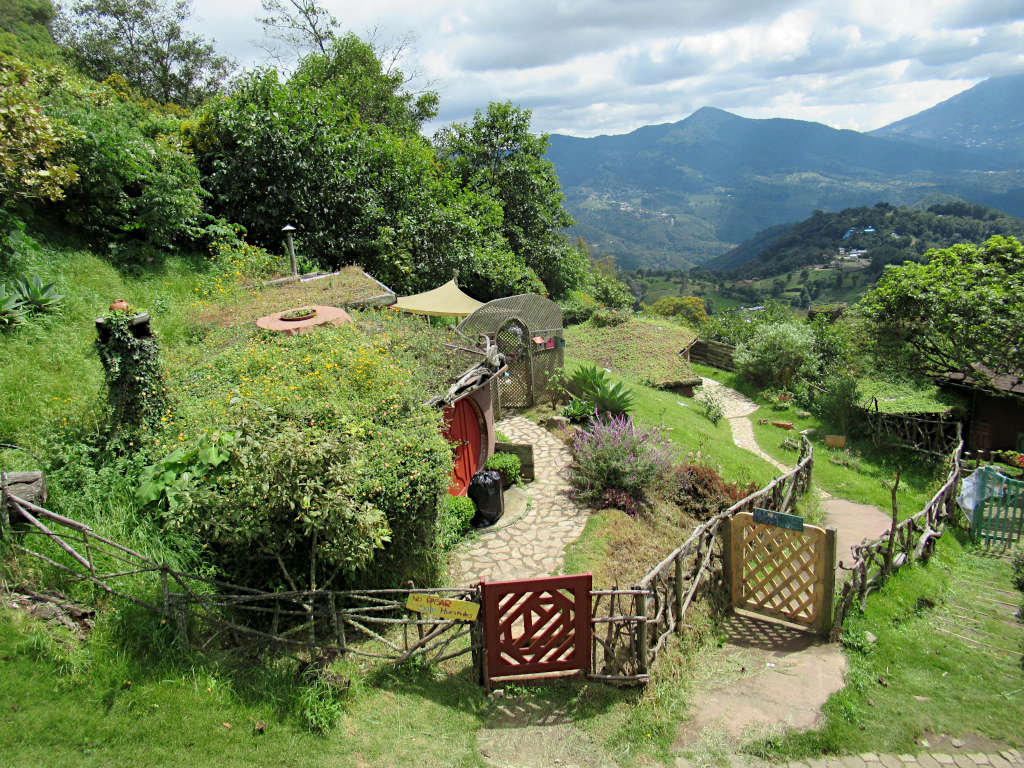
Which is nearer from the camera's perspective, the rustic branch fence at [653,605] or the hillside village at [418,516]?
the hillside village at [418,516]

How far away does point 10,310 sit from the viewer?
936 cm

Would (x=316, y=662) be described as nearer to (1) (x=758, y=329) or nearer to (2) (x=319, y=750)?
(2) (x=319, y=750)

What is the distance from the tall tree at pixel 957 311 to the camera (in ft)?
50.1

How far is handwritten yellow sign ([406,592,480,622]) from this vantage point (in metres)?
5.49

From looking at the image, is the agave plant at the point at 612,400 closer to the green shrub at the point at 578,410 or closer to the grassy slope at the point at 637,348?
the green shrub at the point at 578,410

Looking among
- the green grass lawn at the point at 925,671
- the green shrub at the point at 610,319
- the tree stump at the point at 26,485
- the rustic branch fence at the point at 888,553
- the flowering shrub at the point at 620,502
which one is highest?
the tree stump at the point at 26,485

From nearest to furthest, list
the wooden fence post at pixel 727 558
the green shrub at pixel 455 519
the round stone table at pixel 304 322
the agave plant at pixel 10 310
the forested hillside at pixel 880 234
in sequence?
the wooden fence post at pixel 727 558 → the green shrub at pixel 455 519 → the agave plant at pixel 10 310 → the round stone table at pixel 304 322 → the forested hillside at pixel 880 234

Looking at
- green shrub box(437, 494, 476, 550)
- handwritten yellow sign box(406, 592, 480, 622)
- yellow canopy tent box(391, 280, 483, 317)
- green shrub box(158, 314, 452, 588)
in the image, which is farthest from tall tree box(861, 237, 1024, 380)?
handwritten yellow sign box(406, 592, 480, 622)

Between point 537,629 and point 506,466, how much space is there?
184 inches

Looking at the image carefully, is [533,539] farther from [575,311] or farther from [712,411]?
[575,311]

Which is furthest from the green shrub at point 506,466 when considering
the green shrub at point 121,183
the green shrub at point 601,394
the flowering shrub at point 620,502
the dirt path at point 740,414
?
the green shrub at point 121,183

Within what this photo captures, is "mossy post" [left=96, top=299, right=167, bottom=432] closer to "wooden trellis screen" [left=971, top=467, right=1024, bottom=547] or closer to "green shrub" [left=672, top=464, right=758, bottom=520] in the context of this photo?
"green shrub" [left=672, top=464, right=758, bottom=520]

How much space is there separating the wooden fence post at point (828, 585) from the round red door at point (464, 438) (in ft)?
17.4

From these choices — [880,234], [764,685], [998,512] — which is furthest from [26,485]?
[880,234]
